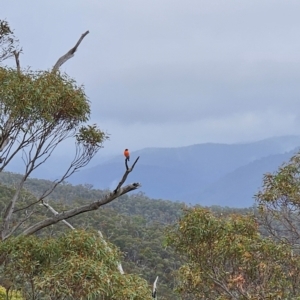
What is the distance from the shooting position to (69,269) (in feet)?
12.1

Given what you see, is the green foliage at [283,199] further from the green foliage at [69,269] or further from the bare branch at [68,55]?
the green foliage at [69,269]

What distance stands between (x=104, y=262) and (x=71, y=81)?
2.93 m

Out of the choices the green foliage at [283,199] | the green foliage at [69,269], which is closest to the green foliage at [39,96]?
the green foliage at [69,269]

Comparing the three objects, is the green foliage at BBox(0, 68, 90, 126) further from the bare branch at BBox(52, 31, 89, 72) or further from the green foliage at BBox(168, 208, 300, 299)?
the green foliage at BBox(168, 208, 300, 299)

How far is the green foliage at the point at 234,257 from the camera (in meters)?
6.63

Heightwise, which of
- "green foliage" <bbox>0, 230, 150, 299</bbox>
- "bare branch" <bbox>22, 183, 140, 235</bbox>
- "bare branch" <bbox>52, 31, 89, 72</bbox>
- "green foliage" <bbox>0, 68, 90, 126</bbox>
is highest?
"bare branch" <bbox>52, 31, 89, 72</bbox>

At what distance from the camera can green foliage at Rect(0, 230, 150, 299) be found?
12.0 ft

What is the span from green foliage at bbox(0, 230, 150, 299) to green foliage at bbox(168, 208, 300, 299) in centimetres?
252

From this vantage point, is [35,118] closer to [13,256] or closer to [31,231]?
[31,231]

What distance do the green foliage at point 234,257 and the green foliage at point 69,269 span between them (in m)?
2.52

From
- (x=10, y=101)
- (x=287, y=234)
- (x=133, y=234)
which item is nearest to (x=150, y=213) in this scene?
(x=133, y=234)

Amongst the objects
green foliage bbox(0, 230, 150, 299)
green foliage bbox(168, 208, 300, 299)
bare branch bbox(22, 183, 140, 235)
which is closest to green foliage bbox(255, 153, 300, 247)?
green foliage bbox(168, 208, 300, 299)

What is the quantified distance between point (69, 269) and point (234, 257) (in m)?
3.81

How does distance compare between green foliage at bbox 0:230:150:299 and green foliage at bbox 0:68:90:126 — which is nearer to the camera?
green foliage at bbox 0:230:150:299
